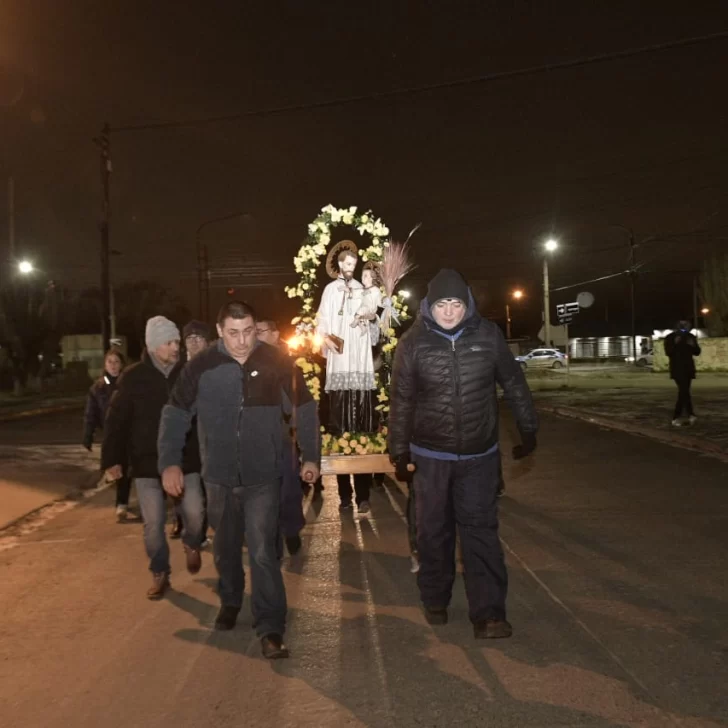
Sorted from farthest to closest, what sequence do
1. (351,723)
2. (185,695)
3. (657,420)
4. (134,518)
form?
(657,420)
(134,518)
(185,695)
(351,723)

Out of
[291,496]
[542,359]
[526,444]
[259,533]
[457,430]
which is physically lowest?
[259,533]

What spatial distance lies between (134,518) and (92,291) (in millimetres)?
90000

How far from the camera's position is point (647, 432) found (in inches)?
702

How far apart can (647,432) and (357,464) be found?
1045 cm

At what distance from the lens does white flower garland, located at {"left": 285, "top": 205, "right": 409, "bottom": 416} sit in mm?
9719

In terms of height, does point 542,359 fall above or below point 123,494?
above

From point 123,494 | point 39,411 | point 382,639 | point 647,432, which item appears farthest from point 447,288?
point 39,411

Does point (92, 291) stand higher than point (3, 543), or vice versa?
point (92, 291)

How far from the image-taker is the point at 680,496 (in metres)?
10.2

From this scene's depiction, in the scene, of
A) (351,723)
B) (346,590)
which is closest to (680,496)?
(346,590)

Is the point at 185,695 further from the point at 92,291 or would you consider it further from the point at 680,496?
the point at 92,291

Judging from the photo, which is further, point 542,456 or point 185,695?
point 542,456

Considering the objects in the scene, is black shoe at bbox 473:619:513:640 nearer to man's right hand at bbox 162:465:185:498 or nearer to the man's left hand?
the man's left hand

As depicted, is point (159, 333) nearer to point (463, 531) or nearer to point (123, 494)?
point (463, 531)
